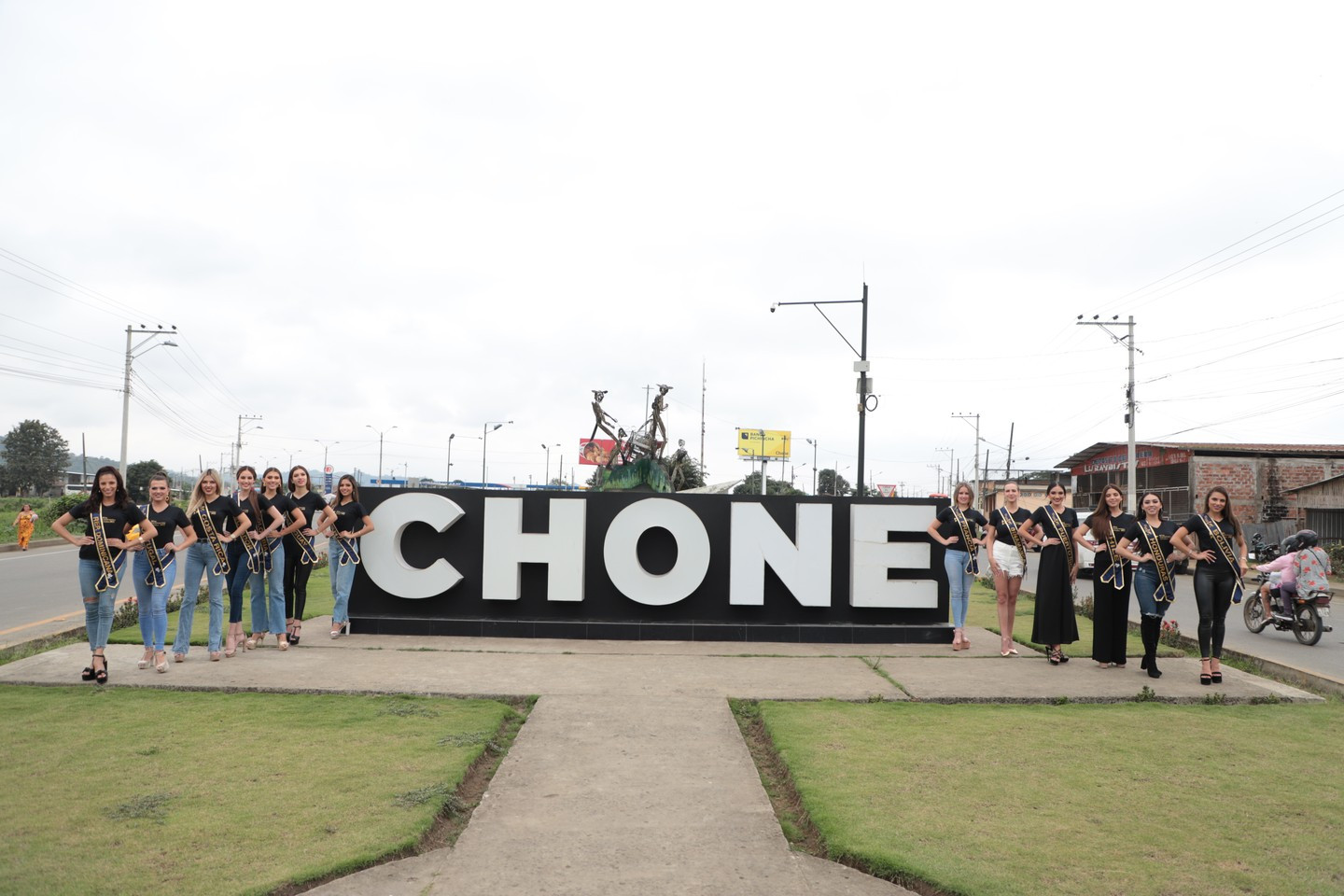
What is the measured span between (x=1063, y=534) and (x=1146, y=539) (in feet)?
2.30

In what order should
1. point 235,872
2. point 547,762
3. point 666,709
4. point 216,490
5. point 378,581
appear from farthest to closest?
point 378,581
point 216,490
point 666,709
point 547,762
point 235,872

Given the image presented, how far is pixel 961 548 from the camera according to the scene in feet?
30.1

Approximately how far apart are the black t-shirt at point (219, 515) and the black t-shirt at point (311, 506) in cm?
86

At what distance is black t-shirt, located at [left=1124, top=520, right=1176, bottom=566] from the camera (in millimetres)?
8070

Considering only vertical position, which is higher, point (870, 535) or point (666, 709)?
point (870, 535)

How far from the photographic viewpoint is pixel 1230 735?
5.96m

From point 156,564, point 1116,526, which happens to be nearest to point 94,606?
point 156,564

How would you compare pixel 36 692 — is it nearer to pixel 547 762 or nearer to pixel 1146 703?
pixel 547 762

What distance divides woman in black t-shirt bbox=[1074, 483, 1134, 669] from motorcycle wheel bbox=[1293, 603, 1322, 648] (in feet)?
15.4

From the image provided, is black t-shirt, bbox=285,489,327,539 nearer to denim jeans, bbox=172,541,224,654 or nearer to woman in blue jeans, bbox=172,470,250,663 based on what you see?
woman in blue jeans, bbox=172,470,250,663

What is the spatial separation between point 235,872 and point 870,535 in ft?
24.9

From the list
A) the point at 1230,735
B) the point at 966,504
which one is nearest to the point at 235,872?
the point at 1230,735

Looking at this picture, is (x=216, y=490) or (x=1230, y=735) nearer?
(x=1230, y=735)

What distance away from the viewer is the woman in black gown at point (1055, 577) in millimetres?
8523
